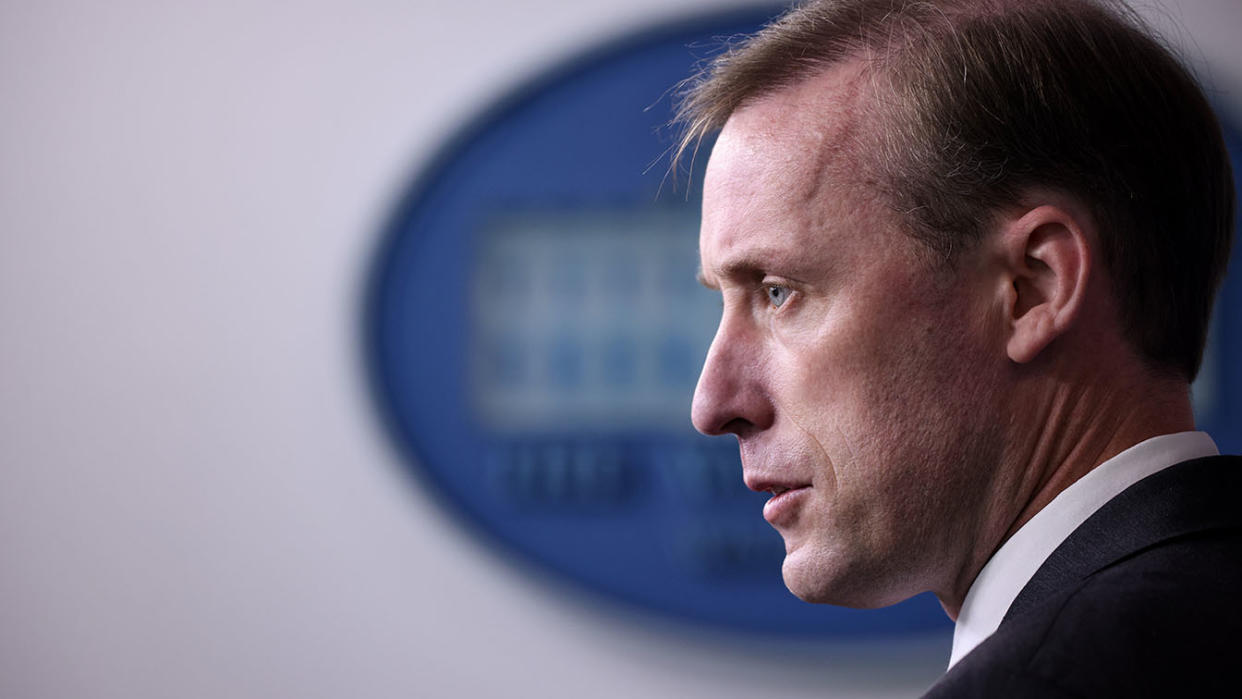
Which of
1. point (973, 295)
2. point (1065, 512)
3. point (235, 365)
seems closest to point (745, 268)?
point (973, 295)

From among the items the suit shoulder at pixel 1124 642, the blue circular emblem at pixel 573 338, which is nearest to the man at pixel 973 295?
the suit shoulder at pixel 1124 642

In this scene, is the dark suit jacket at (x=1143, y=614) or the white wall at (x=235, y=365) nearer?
the dark suit jacket at (x=1143, y=614)

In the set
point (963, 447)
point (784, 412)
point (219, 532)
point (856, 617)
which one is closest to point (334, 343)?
point (219, 532)

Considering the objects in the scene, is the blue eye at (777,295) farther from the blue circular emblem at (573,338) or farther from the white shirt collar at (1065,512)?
the blue circular emblem at (573,338)

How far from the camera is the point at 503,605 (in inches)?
65.4

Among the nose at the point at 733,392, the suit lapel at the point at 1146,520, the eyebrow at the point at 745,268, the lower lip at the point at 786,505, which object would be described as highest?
the eyebrow at the point at 745,268

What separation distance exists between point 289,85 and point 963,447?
135 cm

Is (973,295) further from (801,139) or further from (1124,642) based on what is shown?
(1124,642)

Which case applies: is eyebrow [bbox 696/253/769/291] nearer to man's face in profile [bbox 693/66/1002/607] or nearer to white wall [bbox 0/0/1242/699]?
man's face in profile [bbox 693/66/1002/607]

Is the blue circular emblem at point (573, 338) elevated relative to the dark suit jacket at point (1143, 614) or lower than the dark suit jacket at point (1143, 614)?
elevated

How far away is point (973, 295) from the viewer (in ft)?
2.37

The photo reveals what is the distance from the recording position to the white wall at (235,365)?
5.51ft

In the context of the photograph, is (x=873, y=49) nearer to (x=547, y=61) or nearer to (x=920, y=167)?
(x=920, y=167)

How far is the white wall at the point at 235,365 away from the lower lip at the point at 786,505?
0.94m
